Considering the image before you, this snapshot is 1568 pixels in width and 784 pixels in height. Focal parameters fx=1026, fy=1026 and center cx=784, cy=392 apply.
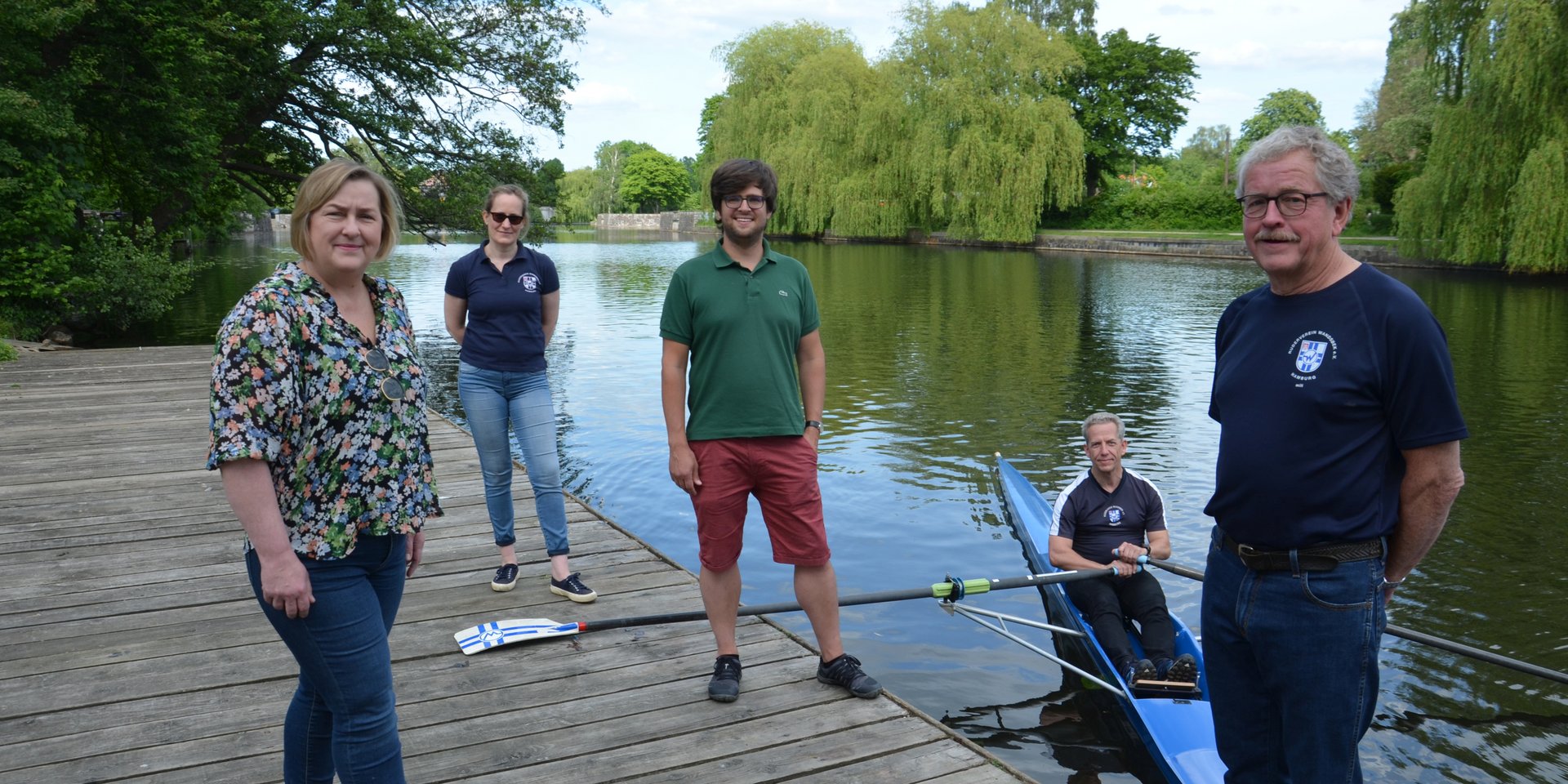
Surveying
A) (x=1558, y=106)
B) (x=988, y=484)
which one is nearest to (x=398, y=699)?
(x=988, y=484)

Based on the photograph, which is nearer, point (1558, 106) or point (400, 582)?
point (400, 582)

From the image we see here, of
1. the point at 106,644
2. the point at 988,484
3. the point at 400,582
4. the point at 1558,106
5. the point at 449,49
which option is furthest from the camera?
the point at 1558,106

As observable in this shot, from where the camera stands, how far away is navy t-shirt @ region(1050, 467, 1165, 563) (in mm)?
5168

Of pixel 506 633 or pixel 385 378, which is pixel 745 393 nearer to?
pixel 385 378

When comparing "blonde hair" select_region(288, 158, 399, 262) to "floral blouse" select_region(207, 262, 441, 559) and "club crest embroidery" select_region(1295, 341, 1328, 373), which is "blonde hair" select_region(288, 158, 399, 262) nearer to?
"floral blouse" select_region(207, 262, 441, 559)

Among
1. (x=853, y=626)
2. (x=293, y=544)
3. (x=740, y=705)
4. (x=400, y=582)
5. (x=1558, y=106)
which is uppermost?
(x=1558, y=106)

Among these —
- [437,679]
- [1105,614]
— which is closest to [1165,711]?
[1105,614]

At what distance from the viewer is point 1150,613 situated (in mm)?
4848

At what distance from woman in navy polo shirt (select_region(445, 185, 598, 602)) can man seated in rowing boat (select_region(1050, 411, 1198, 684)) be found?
2378 mm

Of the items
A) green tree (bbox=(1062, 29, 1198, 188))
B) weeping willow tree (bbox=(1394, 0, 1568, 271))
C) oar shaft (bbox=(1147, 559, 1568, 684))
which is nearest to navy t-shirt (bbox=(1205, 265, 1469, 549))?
oar shaft (bbox=(1147, 559, 1568, 684))

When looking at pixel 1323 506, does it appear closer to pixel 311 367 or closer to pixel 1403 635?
pixel 311 367

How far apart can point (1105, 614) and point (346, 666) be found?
3.65m

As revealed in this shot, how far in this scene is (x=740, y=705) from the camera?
348 cm

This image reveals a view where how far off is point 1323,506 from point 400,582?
6.71 ft
